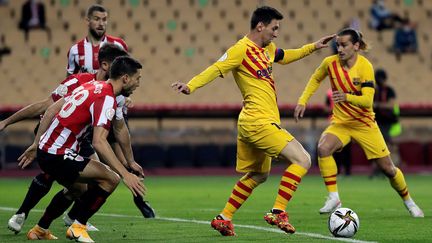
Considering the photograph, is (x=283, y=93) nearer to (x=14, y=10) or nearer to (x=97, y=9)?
(x=14, y=10)

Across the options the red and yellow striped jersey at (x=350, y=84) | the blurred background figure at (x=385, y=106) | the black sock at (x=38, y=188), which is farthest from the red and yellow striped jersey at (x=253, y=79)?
the blurred background figure at (x=385, y=106)

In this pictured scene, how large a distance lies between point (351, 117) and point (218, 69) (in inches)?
115

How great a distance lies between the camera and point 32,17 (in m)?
24.7

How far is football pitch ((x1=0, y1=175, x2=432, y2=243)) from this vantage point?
8562 millimetres

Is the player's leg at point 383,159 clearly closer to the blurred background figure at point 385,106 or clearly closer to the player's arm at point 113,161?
Result: the player's arm at point 113,161

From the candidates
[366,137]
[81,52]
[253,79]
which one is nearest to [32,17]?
[81,52]

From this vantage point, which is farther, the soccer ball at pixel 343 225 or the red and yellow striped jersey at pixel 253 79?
the red and yellow striped jersey at pixel 253 79

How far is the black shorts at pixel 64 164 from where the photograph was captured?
8.01m

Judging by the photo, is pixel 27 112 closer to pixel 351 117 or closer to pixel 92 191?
pixel 92 191

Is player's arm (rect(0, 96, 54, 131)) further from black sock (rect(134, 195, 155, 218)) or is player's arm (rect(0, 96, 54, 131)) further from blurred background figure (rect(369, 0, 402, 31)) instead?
blurred background figure (rect(369, 0, 402, 31))

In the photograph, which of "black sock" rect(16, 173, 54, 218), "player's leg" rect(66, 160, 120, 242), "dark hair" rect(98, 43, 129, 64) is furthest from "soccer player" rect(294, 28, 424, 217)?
"player's leg" rect(66, 160, 120, 242)

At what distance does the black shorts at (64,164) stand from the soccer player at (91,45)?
227 cm

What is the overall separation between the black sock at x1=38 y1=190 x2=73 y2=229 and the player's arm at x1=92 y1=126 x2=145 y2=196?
1.11 meters

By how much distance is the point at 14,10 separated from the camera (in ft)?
83.7
